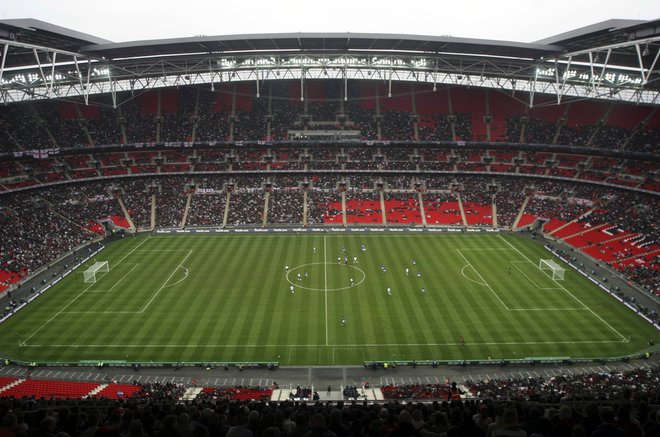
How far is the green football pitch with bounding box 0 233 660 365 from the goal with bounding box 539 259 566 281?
837 mm

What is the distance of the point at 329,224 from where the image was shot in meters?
69.0

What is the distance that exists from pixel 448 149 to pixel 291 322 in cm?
5070

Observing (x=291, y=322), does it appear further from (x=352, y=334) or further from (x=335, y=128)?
(x=335, y=128)

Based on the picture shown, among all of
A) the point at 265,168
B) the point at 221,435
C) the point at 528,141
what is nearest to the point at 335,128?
the point at 265,168

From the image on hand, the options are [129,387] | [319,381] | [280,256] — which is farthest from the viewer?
[280,256]

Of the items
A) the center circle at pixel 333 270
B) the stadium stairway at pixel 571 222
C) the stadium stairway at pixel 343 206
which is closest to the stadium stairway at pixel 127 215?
the center circle at pixel 333 270

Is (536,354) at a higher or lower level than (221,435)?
lower

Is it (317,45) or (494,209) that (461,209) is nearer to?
(494,209)

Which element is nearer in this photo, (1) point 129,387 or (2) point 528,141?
(1) point 129,387

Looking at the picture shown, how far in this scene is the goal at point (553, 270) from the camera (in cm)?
4869

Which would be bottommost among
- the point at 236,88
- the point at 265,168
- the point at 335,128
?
the point at 265,168

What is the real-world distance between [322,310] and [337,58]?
129ft

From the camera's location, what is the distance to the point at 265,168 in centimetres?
7762

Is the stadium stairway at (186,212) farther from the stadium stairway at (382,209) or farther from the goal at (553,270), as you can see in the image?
the goal at (553,270)
